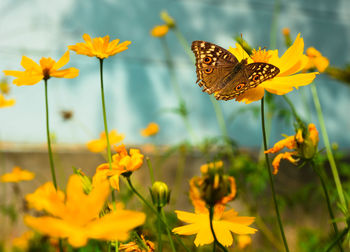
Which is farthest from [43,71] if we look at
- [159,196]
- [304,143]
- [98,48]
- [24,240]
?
[24,240]

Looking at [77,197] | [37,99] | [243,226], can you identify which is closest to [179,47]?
[37,99]

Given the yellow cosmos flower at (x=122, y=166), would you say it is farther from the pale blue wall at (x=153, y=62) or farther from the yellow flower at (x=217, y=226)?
the pale blue wall at (x=153, y=62)

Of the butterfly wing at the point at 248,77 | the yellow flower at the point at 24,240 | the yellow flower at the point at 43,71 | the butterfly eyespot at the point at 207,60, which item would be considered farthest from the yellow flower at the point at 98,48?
the yellow flower at the point at 24,240

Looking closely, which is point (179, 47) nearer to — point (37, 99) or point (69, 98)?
point (69, 98)

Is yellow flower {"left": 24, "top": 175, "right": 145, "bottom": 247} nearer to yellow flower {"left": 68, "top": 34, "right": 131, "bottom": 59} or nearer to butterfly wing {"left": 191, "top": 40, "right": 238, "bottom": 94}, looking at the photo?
yellow flower {"left": 68, "top": 34, "right": 131, "bottom": 59}

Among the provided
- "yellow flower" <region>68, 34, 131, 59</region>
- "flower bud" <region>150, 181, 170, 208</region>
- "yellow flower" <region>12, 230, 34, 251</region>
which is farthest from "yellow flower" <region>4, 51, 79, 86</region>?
"yellow flower" <region>12, 230, 34, 251</region>

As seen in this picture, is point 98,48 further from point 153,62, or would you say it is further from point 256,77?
point 153,62
